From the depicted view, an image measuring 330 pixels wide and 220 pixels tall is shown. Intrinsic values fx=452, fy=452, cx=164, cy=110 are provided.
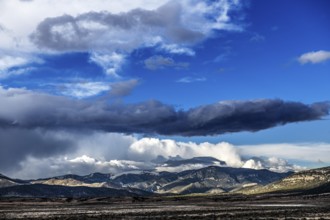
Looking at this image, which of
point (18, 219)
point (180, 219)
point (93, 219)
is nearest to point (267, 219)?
point (180, 219)

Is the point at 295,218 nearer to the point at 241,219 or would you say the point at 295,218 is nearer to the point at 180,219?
the point at 241,219

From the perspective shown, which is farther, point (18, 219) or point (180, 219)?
point (18, 219)

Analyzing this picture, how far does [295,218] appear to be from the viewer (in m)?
74.3

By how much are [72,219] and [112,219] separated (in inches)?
333

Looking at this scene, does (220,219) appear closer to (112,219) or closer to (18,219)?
(112,219)

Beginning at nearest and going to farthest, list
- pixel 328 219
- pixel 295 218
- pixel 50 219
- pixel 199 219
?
pixel 328 219
pixel 295 218
pixel 199 219
pixel 50 219

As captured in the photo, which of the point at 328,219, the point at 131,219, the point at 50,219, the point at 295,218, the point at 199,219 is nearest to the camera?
the point at 328,219

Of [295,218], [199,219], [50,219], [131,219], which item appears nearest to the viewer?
[295,218]

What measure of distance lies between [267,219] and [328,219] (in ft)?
30.6

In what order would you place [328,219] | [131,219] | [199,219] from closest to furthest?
[328,219] < [199,219] < [131,219]

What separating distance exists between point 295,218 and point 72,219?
41521mm

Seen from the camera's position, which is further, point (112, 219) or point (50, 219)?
point (50, 219)

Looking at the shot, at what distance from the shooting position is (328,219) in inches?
2704

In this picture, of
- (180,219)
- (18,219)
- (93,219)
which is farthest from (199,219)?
(18,219)
